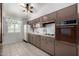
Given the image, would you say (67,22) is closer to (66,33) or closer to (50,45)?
(66,33)

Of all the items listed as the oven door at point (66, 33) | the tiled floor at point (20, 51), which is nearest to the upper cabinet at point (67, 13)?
the oven door at point (66, 33)

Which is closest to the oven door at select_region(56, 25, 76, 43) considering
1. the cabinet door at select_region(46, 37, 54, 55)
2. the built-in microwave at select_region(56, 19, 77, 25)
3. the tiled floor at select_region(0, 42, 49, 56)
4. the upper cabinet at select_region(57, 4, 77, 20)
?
the built-in microwave at select_region(56, 19, 77, 25)

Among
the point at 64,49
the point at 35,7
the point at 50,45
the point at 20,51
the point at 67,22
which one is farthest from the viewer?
the point at 35,7

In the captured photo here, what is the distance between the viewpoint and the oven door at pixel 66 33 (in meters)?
2.90

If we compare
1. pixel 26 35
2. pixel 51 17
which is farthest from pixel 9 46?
pixel 51 17

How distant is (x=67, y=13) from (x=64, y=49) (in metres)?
1.16

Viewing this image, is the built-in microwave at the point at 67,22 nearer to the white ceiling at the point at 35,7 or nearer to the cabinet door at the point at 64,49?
the white ceiling at the point at 35,7

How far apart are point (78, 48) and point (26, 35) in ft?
18.3

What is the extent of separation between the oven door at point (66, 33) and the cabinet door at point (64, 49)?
170mm

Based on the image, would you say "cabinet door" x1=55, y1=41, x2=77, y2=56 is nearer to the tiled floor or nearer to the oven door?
the oven door

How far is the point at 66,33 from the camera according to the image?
3230 millimetres

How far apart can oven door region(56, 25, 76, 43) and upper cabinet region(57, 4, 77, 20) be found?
31cm

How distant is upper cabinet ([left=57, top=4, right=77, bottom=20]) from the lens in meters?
2.89

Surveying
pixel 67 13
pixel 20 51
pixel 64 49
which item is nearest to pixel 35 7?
pixel 20 51
